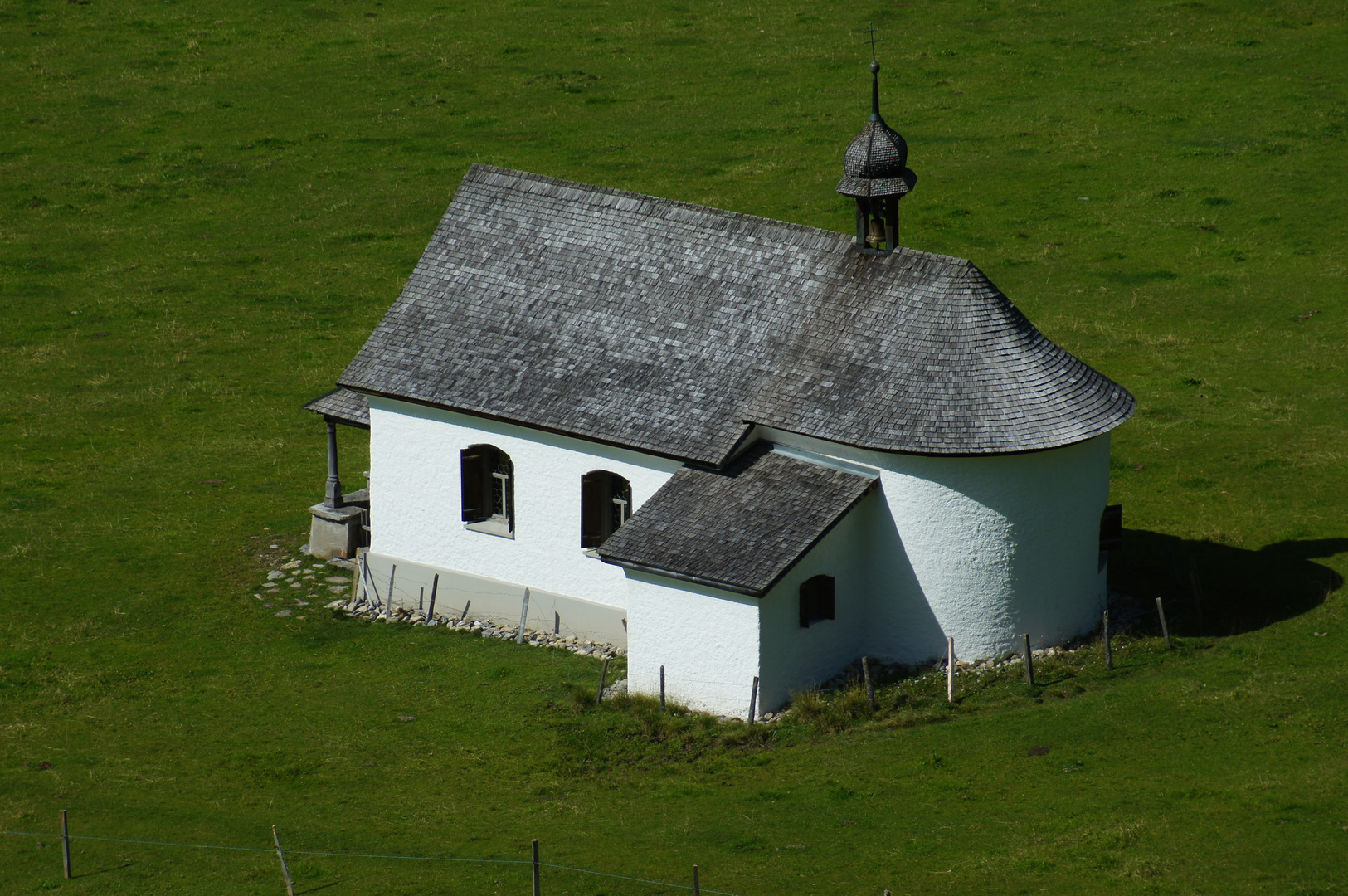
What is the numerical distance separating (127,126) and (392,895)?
163 ft

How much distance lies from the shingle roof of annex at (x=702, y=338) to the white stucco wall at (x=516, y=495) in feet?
2.06

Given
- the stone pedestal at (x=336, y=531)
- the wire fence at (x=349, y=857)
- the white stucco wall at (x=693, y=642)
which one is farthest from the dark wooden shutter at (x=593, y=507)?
the wire fence at (x=349, y=857)

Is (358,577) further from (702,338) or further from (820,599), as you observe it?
(820,599)

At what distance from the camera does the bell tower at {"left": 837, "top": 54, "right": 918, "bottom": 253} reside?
111 ft

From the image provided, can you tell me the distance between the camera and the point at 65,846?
26359 mm

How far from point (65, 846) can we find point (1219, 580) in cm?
2310

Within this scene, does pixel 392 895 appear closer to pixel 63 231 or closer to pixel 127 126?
pixel 63 231

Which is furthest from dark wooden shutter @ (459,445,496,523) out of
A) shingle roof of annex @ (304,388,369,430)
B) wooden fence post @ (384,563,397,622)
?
shingle roof of annex @ (304,388,369,430)

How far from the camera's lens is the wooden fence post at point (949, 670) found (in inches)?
1238

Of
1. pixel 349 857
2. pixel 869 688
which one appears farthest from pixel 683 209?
pixel 349 857

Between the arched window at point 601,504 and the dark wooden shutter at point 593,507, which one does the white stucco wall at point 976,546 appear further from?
the dark wooden shutter at point 593,507

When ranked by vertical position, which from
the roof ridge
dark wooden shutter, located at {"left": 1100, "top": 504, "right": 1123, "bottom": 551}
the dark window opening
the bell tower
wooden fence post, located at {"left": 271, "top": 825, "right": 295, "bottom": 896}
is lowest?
wooden fence post, located at {"left": 271, "top": 825, "right": 295, "bottom": 896}

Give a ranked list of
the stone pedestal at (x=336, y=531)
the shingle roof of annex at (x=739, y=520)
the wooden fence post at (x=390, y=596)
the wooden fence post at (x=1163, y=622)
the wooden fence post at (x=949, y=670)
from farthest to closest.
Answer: the stone pedestal at (x=336, y=531) < the wooden fence post at (x=390, y=596) < the wooden fence post at (x=1163, y=622) < the wooden fence post at (x=949, y=670) < the shingle roof of annex at (x=739, y=520)

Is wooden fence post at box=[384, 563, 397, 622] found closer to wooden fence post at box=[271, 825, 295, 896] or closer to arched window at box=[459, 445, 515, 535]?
arched window at box=[459, 445, 515, 535]
